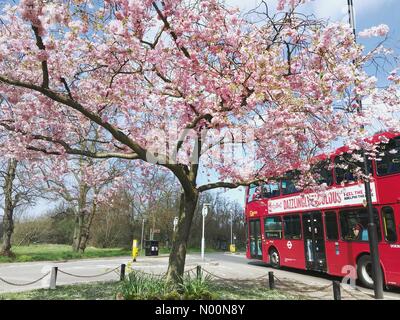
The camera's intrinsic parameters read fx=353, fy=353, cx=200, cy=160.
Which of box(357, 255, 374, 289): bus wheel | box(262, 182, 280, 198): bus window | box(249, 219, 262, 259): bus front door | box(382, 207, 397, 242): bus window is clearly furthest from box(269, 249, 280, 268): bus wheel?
box(382, 207, 397, 242): bus window

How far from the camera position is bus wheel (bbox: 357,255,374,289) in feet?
38.0

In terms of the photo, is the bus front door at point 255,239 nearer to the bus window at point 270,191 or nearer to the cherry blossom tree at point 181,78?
the bus window at point 270,191

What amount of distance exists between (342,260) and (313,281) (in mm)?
1316

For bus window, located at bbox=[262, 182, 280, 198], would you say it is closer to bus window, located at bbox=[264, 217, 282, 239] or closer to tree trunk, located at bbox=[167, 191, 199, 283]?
bus window, located at bbox=[264, 217, 282, 239]

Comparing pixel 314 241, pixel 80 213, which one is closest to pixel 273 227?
pixel 314 241

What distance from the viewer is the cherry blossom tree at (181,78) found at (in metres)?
6.59

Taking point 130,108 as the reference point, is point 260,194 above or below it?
below

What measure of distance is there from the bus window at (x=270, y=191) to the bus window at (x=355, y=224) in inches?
148

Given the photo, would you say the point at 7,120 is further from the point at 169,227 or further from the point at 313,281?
the point at 169,227

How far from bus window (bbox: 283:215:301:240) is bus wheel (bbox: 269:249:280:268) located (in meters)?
1.58
